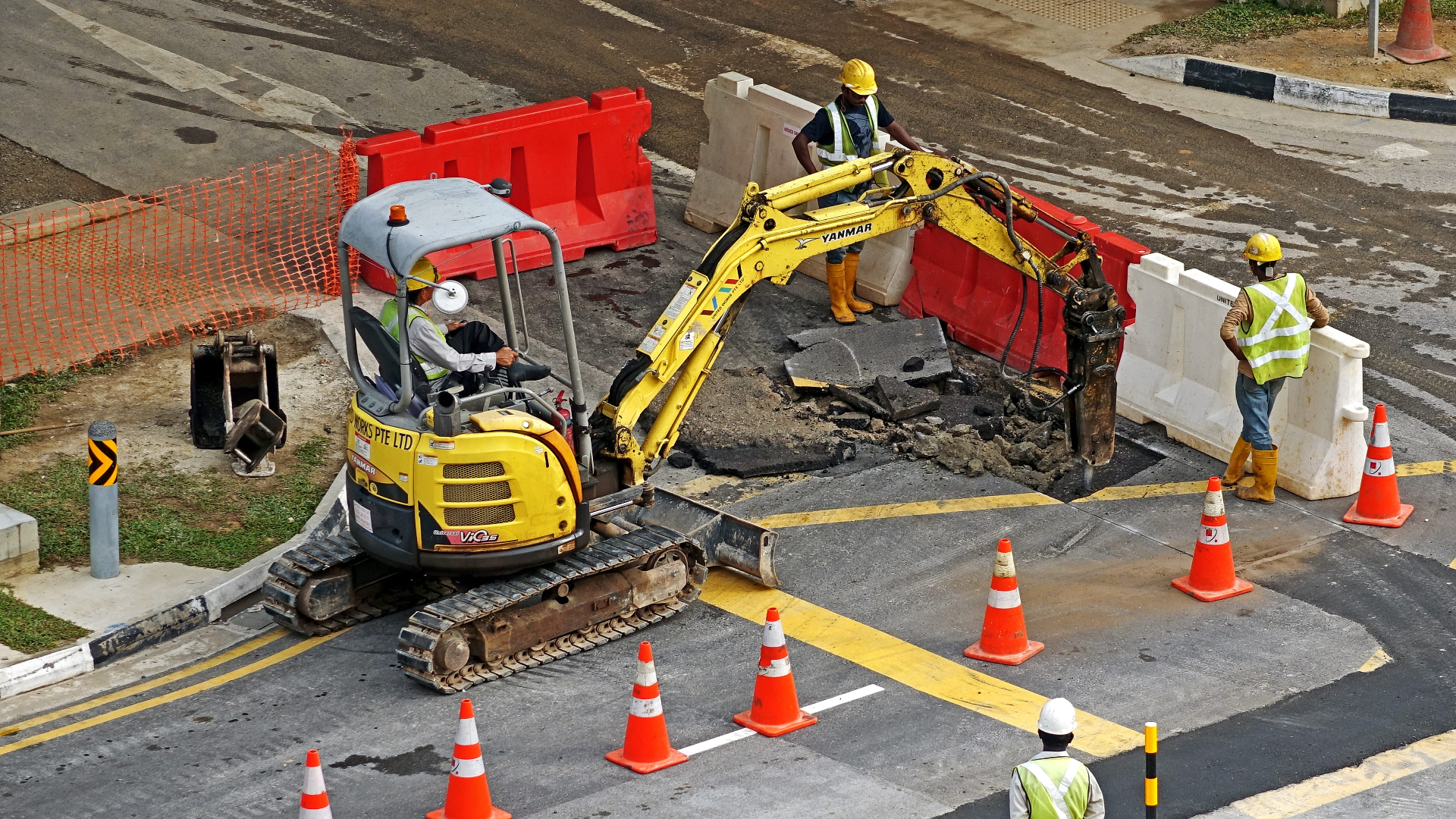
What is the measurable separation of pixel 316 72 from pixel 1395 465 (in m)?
12.3

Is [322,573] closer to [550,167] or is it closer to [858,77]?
[858,77]

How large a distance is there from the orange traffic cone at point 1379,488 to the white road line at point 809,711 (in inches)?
150

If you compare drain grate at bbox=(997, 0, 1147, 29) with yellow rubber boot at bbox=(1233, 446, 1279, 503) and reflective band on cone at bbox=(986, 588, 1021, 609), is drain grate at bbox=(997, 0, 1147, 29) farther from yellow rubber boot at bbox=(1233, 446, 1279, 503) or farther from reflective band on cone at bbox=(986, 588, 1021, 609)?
reflective band on cone at bbox=(986, 588, 1021, 609)

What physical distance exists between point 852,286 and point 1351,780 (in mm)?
7183

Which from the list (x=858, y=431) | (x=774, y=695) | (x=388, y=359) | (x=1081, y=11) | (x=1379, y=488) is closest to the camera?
(x=774, y=695)

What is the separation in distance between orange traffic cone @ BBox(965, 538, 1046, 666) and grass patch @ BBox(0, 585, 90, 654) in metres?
5.12

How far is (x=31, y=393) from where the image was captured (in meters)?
13.5

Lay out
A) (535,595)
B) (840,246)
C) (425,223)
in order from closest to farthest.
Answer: (425,223), (535,595), (840,246)

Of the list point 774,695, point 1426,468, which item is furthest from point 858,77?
point 774,695

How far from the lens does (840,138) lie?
1453cm

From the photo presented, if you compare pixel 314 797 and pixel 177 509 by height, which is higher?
pixel 314 797

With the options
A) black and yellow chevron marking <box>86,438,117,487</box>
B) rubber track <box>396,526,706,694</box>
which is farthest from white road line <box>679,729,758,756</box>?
black and yellow chevron marking <box>86,438,117,487</box>

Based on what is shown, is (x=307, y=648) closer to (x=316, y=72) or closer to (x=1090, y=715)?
(x=1090, y=715)

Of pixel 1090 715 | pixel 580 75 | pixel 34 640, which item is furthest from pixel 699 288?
pixel 580 75
